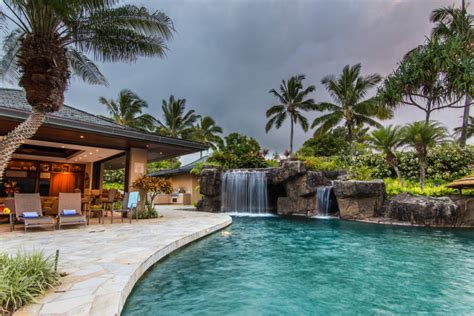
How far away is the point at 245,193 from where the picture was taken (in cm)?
1712

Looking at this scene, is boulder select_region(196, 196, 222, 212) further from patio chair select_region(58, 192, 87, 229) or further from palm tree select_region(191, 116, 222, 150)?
palm tree select_region(191, 116, 222, 150)

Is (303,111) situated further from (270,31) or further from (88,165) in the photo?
(88,165)

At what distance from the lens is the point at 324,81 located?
869 inches

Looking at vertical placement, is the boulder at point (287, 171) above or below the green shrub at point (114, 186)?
above

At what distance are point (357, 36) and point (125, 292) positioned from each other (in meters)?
15.6

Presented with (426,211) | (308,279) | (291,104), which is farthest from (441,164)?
(308,279)

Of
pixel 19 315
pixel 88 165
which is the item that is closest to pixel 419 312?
pixel 19 315

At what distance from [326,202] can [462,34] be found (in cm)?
1332

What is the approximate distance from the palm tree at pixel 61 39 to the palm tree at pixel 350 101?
18.0 m

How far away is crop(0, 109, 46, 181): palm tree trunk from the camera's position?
353cm

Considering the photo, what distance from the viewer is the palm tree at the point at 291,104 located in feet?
83.5

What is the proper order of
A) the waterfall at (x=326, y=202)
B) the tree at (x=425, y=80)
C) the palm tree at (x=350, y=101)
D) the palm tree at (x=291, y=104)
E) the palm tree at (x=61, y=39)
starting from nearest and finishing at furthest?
the palm tree at (x=61, y=39)
the waterfall at (x=326, y=202)
the tree at (x=425, y=80)
the palm tree at (x=350, y=101)
the palm tree at (x=291, y=104)

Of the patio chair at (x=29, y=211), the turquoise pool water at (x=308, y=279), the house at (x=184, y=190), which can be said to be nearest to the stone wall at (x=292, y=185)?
the house at (x=184, y=190)

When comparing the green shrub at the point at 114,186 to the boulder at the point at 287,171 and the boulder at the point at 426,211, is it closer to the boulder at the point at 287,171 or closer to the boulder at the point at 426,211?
the boulder at the point at 287,171
